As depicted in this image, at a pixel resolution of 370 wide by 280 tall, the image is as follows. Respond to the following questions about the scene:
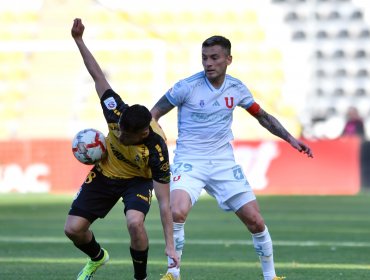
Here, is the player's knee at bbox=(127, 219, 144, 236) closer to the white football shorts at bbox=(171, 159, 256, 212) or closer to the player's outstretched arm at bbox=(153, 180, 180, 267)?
the player's outstretched arm at bbox=(153, 180, 180, 267)

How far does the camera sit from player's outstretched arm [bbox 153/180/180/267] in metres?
6.89

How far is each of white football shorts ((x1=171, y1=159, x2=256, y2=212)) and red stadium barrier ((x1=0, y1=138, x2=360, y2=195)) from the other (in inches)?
552

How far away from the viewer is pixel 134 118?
691 cm

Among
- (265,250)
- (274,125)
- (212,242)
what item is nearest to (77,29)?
(274,125)

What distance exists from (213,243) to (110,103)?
4958 millimetres

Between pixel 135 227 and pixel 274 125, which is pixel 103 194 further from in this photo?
pixel 274 125

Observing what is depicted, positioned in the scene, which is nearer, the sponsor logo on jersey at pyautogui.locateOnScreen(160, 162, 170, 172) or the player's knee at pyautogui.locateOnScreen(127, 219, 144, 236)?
the sponsor logo on jersey at pyautogui.locateOnScreen(160, 162, 170, 172)

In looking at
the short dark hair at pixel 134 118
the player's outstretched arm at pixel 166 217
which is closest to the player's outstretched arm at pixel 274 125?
the player's outstretched arm at pixel 166 217

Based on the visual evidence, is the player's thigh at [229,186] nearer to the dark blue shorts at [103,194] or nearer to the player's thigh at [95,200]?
the dark blue shorts at [103,194]

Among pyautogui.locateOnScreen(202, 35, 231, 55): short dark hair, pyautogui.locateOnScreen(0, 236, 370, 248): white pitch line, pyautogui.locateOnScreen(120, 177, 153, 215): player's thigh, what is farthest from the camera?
pyautogui.locateOnScreen(0, 236, 370, 248): white pitch line

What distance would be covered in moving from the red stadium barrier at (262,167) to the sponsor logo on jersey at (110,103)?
49.2 feet

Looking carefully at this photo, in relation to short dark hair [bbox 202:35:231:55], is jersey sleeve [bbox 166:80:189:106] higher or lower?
lower

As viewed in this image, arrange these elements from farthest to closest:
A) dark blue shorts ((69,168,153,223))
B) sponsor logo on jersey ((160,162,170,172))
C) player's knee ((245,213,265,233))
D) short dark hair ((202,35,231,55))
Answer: short dark hair ((202,35,231,55)) < player's knee ((245,213,265,233)) < dark blue shorts ((69,168,153,223)) < sponsor logo on jersey ((160,162,170,172))

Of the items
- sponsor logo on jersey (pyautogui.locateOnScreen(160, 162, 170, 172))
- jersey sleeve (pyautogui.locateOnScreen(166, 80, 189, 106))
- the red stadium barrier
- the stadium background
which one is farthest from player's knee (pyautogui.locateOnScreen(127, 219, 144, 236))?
the stadium background
